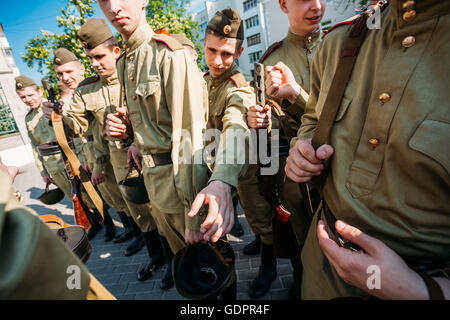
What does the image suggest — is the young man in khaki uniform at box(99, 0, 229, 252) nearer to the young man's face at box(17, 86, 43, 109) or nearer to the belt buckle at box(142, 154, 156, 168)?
the belt buckle at box(142, 154, 156, 168)

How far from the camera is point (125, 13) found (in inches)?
68.6

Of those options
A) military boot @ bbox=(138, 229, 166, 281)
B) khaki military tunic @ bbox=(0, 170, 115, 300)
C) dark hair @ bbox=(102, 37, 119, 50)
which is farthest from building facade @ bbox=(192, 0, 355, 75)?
khaki military tunic @ bbox=(0, 170, 115, 300)

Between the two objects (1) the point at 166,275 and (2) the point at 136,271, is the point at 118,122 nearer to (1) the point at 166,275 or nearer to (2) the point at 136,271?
(1) the point at 166,275

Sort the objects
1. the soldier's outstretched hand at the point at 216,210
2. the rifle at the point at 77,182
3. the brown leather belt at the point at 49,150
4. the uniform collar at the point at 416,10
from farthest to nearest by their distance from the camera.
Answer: the brown leather belt at the point at 49,150 → the rifle at the point at 77,182 → the soldier's outstretched hand at the point at 216,210 → the uniform collar at the point at 416,10


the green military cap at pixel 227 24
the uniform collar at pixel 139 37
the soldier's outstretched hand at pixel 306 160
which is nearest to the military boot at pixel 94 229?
the uniform collar at pixel 139 37

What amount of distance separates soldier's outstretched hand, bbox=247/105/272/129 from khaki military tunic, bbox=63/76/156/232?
2014 millimetres

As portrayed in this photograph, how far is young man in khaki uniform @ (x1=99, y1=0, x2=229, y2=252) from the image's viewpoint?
5.35 ft

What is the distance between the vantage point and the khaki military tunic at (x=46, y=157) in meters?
A: 4.83

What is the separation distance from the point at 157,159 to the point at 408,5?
1.87 metres

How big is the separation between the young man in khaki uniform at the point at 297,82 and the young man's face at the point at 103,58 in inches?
86.8

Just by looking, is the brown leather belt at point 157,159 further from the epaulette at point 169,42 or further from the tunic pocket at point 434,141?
the tunic pocket at point 434,141

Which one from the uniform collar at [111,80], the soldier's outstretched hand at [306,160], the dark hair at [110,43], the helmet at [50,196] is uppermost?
the dark hair at [110,43]

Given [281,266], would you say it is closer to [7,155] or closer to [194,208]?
[194,208]
